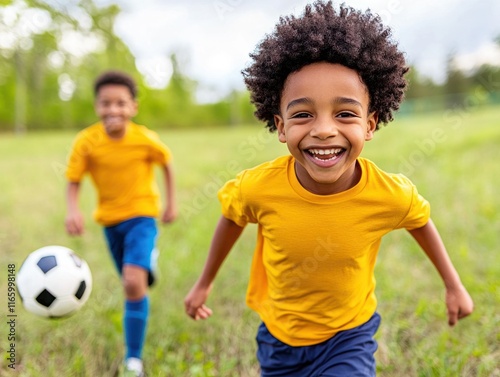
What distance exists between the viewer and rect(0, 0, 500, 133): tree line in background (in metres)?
25.1

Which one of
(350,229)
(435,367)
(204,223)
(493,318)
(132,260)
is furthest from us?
(204,223)

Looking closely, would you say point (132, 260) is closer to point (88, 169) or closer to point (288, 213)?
point (88, 169)

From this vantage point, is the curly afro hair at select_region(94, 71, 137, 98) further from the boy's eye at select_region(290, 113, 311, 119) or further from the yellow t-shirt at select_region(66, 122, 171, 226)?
the boy's eye at select_region(290, 113, 311, 119)

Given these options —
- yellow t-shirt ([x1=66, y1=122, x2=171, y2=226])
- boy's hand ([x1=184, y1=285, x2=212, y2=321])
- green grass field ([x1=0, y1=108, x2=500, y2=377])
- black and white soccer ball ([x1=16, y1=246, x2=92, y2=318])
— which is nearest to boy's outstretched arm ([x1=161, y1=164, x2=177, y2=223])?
yellow t-shirt ([x1=66, y1=122, x2=171, y2=226])

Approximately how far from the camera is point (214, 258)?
7.43 feet

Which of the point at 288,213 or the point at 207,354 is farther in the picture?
the point at 207,354

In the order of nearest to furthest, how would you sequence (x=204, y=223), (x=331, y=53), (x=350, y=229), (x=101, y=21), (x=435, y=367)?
(x=331, y=53)
(x=350, y=229)
(x=435, y=367)
(x=204, y=223)
(x=101, y=21)

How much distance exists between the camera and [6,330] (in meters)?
3.26

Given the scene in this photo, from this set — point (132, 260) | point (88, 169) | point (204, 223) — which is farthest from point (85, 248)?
point (132, 260)

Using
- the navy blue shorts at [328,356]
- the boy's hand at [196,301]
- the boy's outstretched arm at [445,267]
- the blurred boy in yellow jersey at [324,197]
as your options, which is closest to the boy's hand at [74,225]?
the boy's hand at [196,301]

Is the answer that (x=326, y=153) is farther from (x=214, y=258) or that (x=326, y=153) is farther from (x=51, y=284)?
(x=51, y=284)

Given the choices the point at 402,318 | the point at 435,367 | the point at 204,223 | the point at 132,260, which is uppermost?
the point at 204,223

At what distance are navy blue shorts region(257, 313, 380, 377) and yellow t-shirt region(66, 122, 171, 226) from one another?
5.18 feet

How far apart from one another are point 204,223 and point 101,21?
22618 millimetres
